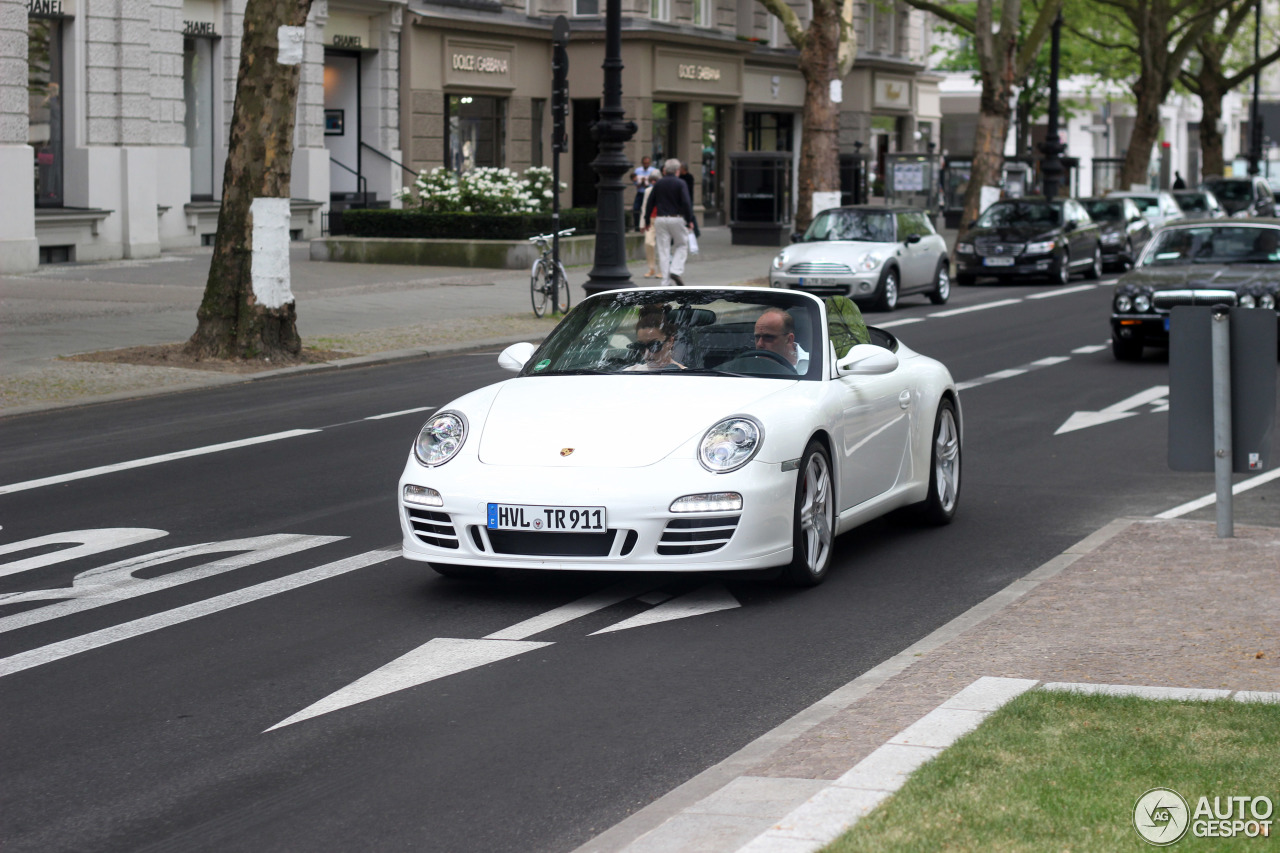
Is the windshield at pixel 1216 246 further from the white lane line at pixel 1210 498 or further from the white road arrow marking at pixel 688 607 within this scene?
→ the white road arrow marking at pixel 688 607

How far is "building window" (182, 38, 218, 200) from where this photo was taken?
3538 centimetres

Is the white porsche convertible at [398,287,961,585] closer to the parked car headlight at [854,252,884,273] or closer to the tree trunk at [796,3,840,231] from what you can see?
the parked car headlight at [854,252,884,273]

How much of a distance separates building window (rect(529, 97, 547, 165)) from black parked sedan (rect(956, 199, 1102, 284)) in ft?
50.7

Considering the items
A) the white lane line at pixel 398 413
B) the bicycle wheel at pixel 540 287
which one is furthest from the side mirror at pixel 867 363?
the bicycle wheel at pixel 540 287

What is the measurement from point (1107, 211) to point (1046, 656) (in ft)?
112

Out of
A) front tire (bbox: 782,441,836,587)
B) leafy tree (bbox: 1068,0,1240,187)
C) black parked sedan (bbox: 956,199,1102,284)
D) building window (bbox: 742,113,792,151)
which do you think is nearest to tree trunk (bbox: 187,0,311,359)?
front tire (bbox: 782,441,836,587)

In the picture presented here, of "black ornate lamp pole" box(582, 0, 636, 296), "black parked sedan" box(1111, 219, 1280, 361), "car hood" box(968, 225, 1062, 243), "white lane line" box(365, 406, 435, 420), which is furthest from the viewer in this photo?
"car hood" box(968, 225, 1062, 243)

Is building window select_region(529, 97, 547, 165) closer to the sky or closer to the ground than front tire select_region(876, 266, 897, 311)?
closer to the sky

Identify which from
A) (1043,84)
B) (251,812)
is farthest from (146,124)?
(1043,84)

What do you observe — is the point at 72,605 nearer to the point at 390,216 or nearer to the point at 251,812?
the point at 251,812

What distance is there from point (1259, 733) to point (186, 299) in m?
21.0

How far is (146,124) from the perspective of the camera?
32188 millimetres

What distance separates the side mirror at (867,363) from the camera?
8469 millimetres

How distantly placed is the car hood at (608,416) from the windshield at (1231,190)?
158 ft
